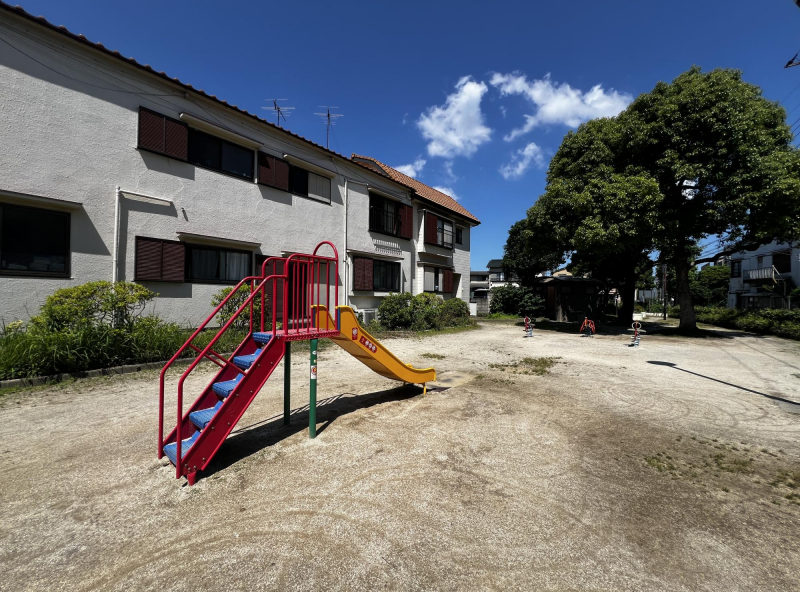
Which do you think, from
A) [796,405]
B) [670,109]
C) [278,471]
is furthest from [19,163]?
[670,109]

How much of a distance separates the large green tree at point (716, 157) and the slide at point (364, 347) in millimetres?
13519

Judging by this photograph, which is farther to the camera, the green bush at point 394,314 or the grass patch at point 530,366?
the green bush at point 394,314

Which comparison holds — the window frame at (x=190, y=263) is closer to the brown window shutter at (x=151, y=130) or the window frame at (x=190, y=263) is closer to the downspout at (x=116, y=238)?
the downspout at (x=116, y=238)

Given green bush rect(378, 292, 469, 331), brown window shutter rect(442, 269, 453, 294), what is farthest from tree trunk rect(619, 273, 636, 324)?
green bush rect(378, 292, 469, 331)

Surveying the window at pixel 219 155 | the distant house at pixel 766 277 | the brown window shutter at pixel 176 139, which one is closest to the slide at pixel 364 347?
the brown window shutter at pixel 176 139

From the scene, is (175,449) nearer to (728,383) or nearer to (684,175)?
(728,383)

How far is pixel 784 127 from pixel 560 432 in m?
18.7

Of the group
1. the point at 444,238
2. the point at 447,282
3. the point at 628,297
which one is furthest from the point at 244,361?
the point at 628,297

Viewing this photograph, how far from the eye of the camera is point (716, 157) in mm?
13188

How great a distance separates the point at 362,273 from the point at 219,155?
704cm

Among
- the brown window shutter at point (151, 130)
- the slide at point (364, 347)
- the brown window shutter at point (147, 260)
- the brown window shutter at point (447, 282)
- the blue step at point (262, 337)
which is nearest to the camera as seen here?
the blue step at point (262, 337)

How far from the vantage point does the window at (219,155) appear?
10.5 m

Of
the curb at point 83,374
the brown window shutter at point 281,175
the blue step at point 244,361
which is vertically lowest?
the curb at point 83,374

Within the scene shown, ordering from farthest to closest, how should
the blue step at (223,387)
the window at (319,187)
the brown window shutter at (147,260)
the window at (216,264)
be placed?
the window at (319,187) → the window at (216,264) → the brown window shutter at (147,260) → the blue step at (223,387)
